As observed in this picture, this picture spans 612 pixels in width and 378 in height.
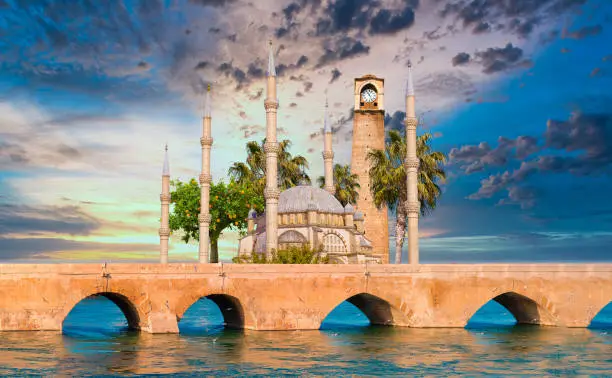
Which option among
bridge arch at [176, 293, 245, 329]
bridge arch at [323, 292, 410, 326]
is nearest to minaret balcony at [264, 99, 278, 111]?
bridge arch at [176, 293, 245, 329]

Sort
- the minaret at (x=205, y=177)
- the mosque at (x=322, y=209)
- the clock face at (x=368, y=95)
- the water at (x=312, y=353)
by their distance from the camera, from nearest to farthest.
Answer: the water at (x=312, y=353), the mosque at (x=322, y=209), the minaret at (x=205, y=177), the clock face at (x=368, y=95)

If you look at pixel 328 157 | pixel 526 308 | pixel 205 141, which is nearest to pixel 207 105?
pixel 205 141

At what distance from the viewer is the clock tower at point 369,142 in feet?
260

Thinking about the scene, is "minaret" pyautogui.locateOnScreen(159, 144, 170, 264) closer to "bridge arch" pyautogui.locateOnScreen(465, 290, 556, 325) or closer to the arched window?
the arched window

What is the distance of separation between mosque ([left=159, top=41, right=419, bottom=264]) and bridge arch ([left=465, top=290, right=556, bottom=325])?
6711 millimetres

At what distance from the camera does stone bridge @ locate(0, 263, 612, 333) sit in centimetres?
3484

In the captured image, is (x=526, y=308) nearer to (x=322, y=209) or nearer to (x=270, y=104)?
(x=322, y=209)

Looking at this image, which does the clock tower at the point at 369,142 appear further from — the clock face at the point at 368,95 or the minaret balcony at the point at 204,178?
the minaret balcony at the point at 204,178

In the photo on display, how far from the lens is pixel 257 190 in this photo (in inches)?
2859

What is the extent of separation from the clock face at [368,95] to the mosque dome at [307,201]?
2241 cm

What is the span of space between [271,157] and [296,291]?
13878mm

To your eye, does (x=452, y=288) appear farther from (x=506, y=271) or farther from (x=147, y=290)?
(x=147, y=290)

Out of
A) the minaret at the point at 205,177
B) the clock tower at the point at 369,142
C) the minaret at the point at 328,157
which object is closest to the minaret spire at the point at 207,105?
the minaret at the point at 205,177

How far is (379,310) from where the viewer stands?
4481 cm
